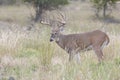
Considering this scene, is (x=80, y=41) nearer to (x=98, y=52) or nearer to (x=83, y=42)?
(x=83, y=42)

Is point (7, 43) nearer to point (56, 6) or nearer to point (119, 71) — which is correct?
point (119, 71)

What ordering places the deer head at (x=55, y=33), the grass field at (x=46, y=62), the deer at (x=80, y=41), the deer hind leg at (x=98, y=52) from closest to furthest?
the grass field at (x=46, y=62) → the deer hind leg at (x=98, y=52) → the deer at (x=80, y=41) → the deer head at (x=55, y=33)

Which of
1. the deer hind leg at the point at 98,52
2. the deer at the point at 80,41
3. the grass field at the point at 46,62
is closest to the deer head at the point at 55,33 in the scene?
the deer at the point at 80,41

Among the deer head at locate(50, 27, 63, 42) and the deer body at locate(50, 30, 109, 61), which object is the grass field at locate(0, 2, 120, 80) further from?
the deer head at locate(50, 27, 63, 42)

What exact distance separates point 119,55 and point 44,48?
210 cm

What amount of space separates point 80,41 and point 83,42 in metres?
0.11

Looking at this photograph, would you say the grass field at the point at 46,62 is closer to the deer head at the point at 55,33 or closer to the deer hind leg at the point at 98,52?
the deer hind leg at the point at 98,52

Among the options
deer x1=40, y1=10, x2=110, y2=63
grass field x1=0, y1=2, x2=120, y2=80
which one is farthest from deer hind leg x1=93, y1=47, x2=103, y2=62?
grass field x1=0, y1=2, x2=120, y2=80

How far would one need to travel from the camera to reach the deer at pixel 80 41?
9.23m

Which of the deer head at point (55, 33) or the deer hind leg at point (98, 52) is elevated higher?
the deer head at point (55, 33)

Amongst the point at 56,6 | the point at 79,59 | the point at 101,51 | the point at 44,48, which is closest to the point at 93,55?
the point at 101,51

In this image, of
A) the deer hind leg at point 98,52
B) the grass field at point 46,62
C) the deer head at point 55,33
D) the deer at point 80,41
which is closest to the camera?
the grass field at point 46,62

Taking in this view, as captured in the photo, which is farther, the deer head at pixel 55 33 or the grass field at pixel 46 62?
the deer head at pixel 55 33

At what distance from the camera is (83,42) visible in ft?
31.0
